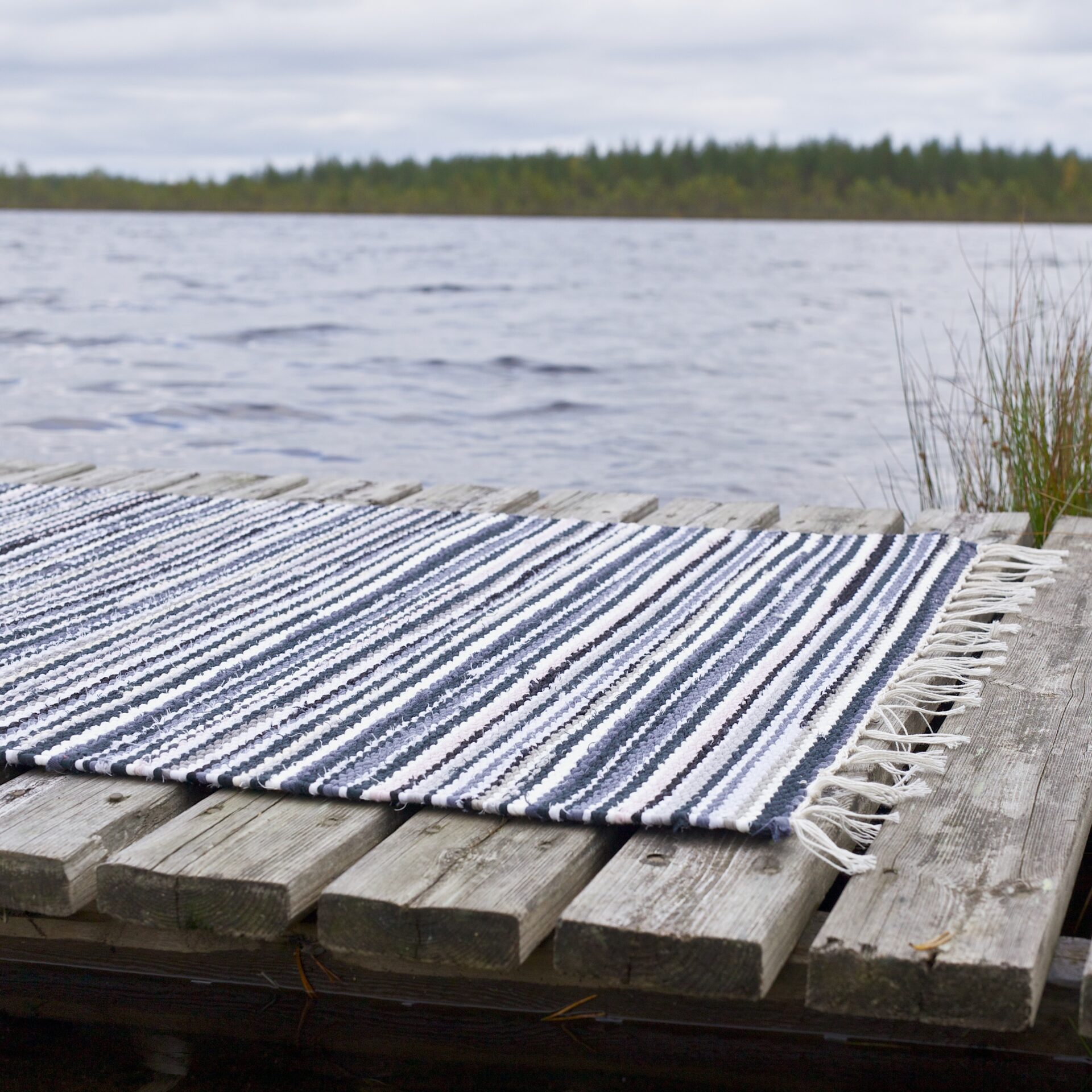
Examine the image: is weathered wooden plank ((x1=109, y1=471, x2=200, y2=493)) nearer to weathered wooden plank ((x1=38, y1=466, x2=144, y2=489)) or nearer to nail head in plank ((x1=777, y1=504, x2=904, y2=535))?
weathered wooden plank ((x1=38, y1=466, x2=144, y2=489))

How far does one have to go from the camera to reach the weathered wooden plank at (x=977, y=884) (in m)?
1.06

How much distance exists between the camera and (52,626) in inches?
76.2

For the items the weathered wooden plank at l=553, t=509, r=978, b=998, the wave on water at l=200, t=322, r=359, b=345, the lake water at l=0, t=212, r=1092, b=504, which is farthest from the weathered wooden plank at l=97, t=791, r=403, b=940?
the wave on water at l=200, t=322, r=359, b=345

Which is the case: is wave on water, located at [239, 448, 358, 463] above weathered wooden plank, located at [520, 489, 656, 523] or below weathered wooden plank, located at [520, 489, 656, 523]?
below

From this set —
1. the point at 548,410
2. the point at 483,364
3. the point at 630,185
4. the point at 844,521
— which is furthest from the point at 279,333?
the point at 630,185

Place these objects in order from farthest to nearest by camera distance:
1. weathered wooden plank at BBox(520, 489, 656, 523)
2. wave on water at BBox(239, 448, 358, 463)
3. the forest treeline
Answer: the forest treeline < wave on water at BBox(239, 448, 358, 463) < weathered wooden plank at BBox(520, 489, 656, 523)

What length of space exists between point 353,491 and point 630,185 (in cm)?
3760

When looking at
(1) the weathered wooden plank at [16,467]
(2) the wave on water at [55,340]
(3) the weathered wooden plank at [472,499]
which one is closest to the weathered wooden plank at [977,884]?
(3) the weathered wooden plank at [472,499]

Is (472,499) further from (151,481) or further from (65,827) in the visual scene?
(65,827)

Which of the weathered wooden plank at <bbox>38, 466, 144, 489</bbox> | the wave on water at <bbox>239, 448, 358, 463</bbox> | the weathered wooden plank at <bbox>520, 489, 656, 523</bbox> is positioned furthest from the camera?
the wave on water at <bbox>239, 448, 358, 463</bbox>

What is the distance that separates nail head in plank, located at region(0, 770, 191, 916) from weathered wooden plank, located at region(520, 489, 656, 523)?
56.7 inches

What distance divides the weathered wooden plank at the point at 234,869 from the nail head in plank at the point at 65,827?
35 mm

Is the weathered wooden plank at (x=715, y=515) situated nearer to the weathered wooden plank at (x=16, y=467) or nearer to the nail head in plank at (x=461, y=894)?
the nail head in plank at (x=461, y=894)

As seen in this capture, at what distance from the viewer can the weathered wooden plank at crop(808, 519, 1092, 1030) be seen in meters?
1.06
